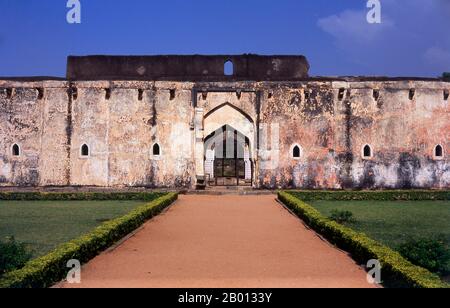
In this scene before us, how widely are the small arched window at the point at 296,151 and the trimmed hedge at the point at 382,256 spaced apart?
985cm

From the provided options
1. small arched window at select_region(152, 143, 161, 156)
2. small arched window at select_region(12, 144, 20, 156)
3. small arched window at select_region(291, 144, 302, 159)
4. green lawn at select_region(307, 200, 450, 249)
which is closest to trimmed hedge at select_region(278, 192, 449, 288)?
green lawn at select_region(307, 200, 450, 249)

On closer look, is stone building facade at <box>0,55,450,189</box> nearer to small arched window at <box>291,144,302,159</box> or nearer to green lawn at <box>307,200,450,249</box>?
small arched window at <box>291,144,302,159</box>

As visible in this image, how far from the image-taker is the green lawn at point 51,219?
10289mm

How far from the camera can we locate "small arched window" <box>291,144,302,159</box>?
72.7 feet

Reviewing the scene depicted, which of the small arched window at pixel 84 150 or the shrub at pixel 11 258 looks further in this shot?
the small arched window at pixel 84 150

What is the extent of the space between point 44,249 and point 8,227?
10.6ft

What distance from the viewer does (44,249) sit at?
358 inches

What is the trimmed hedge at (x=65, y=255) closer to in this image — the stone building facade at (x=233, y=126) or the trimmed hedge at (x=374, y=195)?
the trimmed hedge at (x=374, y=195)

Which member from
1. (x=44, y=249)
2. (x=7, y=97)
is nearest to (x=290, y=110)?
(x=7, y=97)

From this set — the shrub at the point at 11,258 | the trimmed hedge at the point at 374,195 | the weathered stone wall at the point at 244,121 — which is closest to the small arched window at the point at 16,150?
the weathered stone wall at the point at 244,121

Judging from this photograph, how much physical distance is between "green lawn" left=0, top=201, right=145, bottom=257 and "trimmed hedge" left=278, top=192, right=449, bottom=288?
4822mm

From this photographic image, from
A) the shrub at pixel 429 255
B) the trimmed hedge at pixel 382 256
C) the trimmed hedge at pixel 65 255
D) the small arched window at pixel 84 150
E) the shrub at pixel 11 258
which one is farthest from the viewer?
the small arched window at pixel 84 150

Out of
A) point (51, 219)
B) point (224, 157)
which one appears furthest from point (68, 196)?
point (224, 157)
